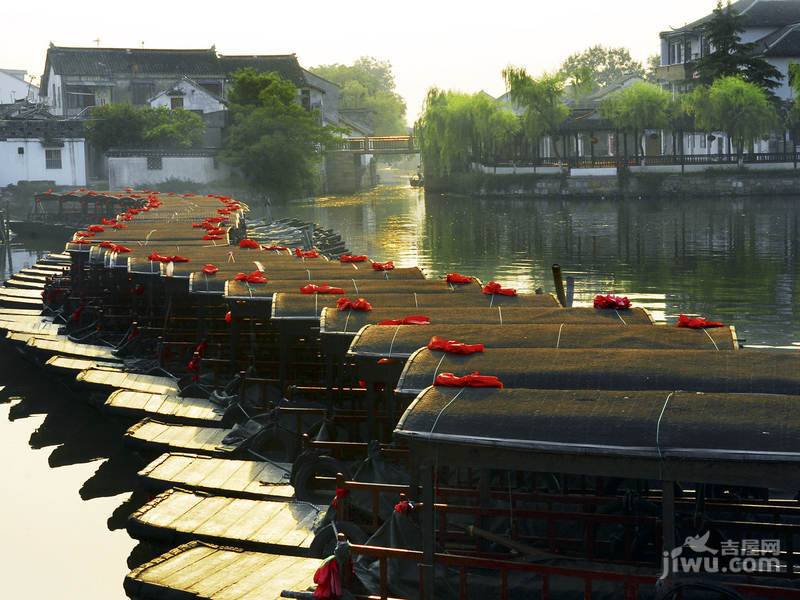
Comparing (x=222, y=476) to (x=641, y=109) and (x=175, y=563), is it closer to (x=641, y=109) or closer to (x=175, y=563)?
(x=175, y=563)

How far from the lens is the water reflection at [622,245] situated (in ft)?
134

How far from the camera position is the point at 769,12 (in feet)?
305

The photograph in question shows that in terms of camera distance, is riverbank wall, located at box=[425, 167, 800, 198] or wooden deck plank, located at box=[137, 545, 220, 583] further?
riverbank wall, located at box=[425, 167, 800, 198]

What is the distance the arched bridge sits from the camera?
10319 cm

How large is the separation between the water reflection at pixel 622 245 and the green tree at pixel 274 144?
7.02ft

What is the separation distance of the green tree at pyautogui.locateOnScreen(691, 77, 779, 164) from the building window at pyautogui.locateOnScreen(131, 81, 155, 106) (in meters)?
38.6

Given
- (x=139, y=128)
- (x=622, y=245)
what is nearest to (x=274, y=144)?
(x=139, y=128)

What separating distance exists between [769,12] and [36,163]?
52582 mm

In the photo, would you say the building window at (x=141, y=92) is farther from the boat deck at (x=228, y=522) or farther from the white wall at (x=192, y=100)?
the boat deck at (x=228, y=522)

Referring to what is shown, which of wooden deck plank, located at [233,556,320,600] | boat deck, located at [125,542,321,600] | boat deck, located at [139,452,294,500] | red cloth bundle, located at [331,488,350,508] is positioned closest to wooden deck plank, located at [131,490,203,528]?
boat deck, located at [139,452,294,500]

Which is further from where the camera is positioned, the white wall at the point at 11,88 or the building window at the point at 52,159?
the white wall at the point at 11,88

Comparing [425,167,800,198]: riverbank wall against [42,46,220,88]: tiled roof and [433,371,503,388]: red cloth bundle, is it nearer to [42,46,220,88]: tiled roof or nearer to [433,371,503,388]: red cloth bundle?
[42,46,220,88]: tiled roof

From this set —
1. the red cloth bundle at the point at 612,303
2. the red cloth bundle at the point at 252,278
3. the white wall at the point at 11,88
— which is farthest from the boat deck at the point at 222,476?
the white wall at the point at 11,88

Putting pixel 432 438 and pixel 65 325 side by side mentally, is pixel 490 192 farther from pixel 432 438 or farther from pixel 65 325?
pixel 432 438
